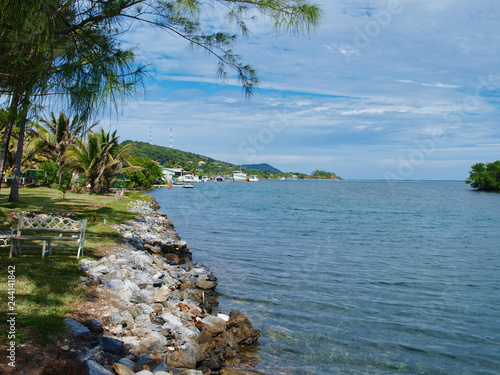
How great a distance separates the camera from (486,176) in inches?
3868

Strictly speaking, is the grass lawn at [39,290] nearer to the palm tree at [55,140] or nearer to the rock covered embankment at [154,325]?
the rock covered embankment at [154,325]

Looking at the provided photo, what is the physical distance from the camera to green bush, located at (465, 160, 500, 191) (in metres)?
95.1

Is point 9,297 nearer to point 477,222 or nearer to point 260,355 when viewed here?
point 260,355

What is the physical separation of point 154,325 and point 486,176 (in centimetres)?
11214

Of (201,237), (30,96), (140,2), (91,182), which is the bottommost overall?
(201,237)

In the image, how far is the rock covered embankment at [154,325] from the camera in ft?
17.1

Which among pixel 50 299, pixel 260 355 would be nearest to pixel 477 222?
pixel 260 355

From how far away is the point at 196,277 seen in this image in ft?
35.5

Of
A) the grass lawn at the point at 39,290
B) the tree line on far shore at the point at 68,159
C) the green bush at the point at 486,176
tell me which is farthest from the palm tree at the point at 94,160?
the green bush at the point at 486,176

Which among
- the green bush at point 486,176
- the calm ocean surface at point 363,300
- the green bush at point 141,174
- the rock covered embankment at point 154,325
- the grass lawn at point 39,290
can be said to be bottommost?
the calm ocean surface at point 363,300

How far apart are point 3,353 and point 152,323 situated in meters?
2.51

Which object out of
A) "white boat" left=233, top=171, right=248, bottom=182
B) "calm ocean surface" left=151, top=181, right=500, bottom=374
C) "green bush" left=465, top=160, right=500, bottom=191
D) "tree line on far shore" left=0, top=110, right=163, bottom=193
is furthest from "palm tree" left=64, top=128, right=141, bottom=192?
"white boat" left=233, top=171, right=248, bottom=182

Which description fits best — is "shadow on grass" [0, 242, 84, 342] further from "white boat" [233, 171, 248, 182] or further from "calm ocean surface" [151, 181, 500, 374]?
"white boat" [233, 171, 248, 182]

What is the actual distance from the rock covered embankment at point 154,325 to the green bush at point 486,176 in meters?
106
